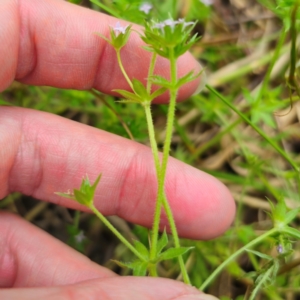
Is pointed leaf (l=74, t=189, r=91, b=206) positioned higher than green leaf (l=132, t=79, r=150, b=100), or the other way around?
green leaf (l=132, t=79, r=150, b=100)

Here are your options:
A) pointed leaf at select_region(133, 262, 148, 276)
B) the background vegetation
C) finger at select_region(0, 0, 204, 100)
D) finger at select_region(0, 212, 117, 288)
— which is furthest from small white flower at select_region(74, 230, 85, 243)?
pointed leaf at select_region(133, 262, 148, 276)

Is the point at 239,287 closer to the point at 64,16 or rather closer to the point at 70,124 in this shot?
the point at 70,124

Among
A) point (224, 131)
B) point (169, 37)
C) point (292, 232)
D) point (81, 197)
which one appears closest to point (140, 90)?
point (169, 37)

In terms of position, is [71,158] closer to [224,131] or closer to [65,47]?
[65,47]

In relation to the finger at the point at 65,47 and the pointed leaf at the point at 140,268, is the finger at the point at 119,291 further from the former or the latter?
the finger at the point at 65,47

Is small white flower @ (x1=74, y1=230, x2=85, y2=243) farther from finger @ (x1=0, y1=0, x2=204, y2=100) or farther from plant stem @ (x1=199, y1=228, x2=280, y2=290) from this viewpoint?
plant stem @ (x1=199, y1=228, x2=280, y2=290)

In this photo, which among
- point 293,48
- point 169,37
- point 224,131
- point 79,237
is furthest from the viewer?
point 79,237

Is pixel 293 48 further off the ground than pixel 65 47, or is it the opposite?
pixel 293 48

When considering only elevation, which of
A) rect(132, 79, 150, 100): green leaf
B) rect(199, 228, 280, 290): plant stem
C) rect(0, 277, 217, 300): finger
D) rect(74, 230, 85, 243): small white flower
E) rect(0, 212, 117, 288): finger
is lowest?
rect(74, 230, 85, 243): small white flower
